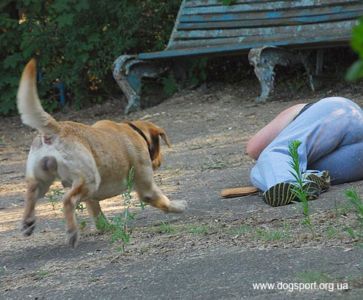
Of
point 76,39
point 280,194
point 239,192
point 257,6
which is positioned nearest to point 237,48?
point 257,6

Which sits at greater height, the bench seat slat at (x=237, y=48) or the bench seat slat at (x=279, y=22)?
the bench seat slat at (x=279, y=22)

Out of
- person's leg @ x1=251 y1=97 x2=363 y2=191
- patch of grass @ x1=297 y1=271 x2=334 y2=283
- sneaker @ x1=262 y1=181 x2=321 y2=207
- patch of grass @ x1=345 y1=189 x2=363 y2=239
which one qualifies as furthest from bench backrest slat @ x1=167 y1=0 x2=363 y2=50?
patch of grass @ x1=297 y1=271 x2=334 y2=283

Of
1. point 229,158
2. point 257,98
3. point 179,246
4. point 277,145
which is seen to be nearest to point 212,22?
point 257,98

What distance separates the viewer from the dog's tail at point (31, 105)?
4348 mm

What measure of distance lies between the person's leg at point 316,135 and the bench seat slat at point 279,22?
4425 mm

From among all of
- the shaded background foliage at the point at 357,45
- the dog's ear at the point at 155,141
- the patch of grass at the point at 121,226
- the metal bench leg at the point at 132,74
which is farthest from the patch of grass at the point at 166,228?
the metal bench leg at the point at 132,74

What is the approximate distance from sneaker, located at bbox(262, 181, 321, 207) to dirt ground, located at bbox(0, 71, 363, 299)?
6cm

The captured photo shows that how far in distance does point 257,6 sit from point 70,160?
7.29 metres

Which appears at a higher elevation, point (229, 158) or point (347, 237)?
point (347, 237)

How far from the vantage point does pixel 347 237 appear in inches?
153

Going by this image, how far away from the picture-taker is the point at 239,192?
576 cm

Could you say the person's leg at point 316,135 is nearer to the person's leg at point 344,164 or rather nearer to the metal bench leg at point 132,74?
the person's leg at point 344,164

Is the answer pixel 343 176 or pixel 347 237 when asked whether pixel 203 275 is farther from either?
pixel 343 176

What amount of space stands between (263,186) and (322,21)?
5.59m
